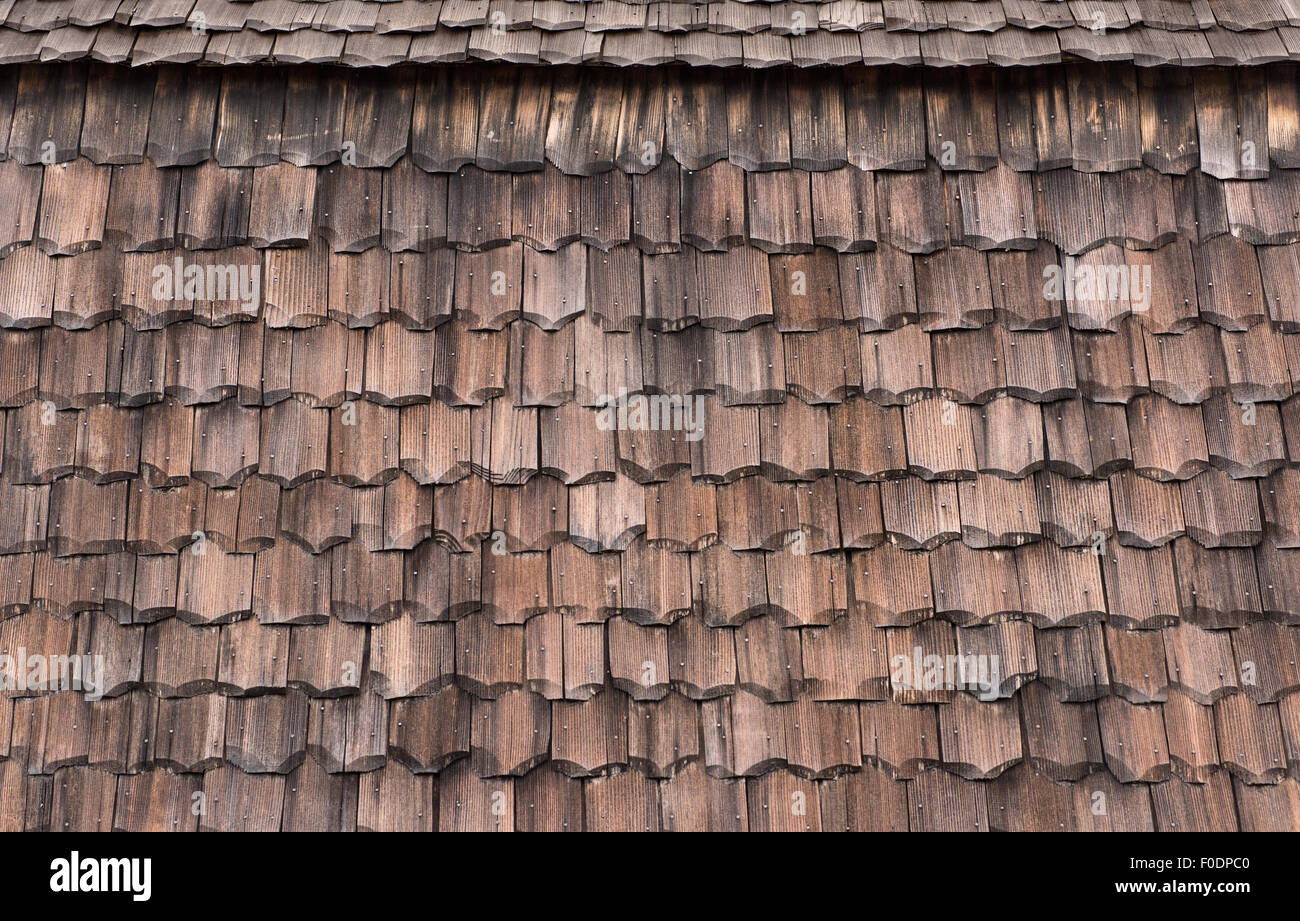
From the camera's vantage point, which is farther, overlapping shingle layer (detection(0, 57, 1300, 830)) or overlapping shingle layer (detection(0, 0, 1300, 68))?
overlapping shingle layer (detection(0, 0, 1300, 68))

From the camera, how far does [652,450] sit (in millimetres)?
2479

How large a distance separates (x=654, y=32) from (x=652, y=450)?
44.7 inches

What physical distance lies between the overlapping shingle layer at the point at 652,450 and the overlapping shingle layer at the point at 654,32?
3.6 inches

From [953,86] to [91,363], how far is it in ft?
8.01

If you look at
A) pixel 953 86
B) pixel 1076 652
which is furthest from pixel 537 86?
pixel 1076 652

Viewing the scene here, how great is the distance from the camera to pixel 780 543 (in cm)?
246

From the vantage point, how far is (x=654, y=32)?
258 cm

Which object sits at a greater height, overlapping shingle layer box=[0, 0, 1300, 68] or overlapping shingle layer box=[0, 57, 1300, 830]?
overlapping shingle layer box=[0, 0, 1300, 68]

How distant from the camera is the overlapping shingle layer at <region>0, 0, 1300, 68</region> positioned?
99.8 inches

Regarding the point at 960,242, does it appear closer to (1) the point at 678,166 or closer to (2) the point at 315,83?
(1) the point at 678,166

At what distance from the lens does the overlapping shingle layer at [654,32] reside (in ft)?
8.32

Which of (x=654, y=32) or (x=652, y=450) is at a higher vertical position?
(x=654, y=32)

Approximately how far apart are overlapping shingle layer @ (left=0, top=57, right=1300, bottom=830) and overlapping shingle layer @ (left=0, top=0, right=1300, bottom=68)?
0.09m

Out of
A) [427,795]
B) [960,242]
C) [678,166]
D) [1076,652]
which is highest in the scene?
[678,166]
